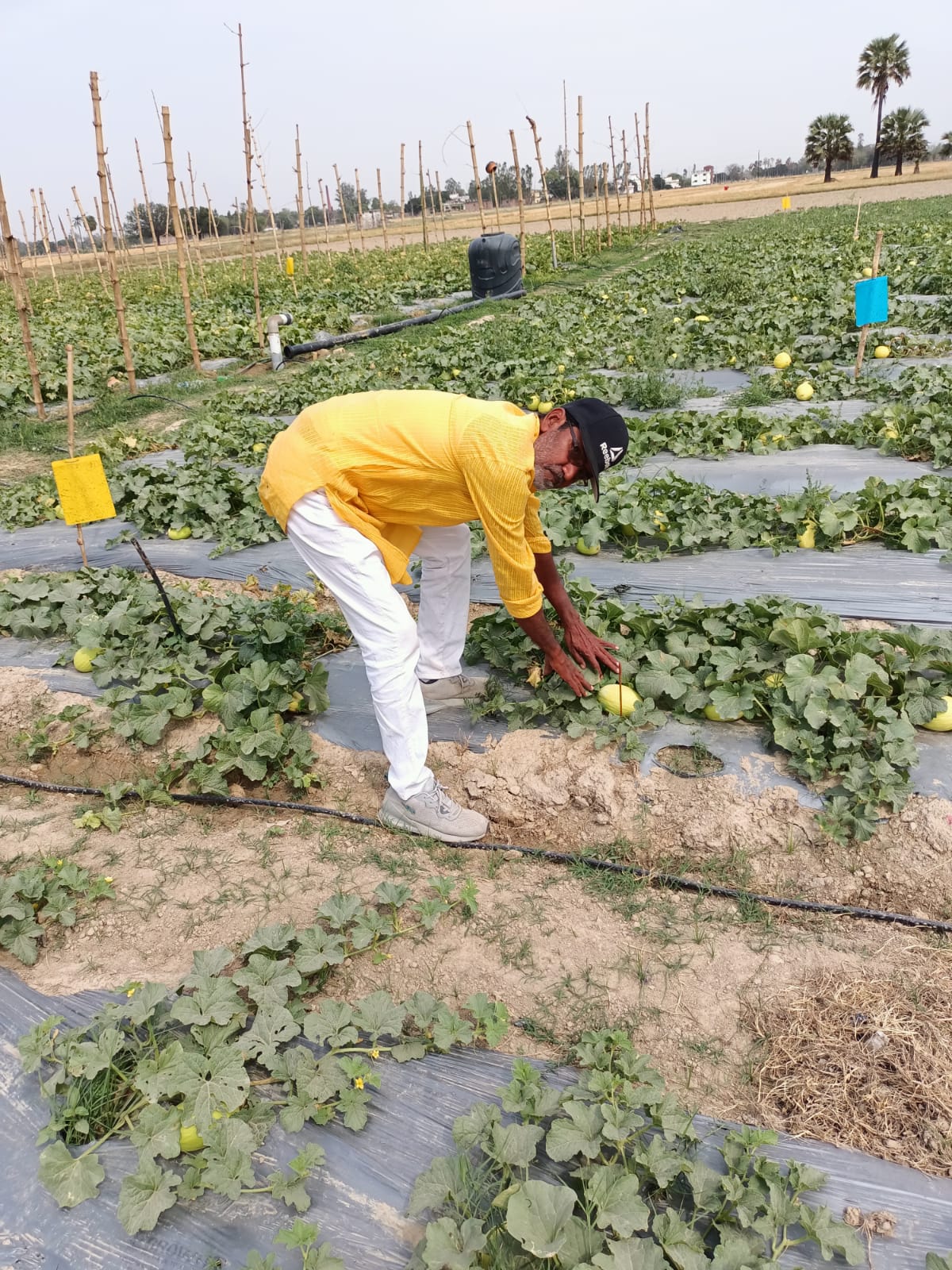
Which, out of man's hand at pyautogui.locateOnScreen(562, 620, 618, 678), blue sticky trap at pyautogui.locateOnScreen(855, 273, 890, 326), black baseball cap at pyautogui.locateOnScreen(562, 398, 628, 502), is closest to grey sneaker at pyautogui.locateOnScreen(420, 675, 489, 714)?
man's hand at pyautogui.locateOnScreen(562, 620, 618, 678)

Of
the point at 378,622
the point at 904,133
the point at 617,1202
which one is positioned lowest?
the point at 617,1202

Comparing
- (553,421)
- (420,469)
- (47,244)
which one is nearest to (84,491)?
(420,469)

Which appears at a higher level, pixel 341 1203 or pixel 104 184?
pixel 104 184

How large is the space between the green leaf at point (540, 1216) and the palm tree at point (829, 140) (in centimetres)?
6710

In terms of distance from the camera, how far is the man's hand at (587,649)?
130 inches

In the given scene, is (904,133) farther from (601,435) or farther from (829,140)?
(601,435)

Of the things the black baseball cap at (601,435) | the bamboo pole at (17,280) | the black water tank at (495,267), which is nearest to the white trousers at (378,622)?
the black baseball cap at (601,435)

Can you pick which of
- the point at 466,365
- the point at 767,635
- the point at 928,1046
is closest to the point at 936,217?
the point at 466,365

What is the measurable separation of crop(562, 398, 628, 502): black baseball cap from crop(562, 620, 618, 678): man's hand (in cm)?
92

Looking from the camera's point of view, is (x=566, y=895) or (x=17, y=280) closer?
(x=566, y=895)

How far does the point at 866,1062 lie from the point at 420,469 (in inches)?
80.6

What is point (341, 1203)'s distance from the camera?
1.83 m

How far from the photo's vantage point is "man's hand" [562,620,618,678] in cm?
331

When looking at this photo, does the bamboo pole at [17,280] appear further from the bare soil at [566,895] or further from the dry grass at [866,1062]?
the dry grass at [866,1062]
